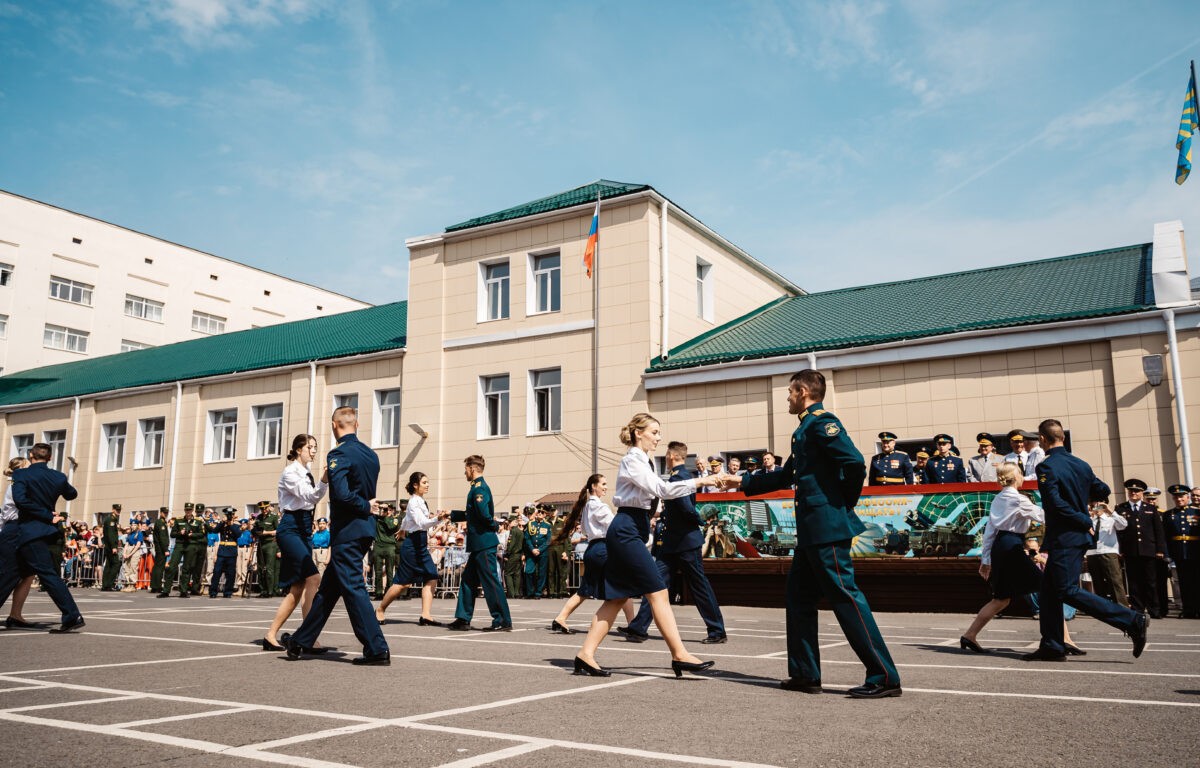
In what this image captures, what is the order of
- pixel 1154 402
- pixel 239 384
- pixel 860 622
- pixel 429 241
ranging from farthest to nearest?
pixel 239 384 < pixel 429 241 < pixel 1154 402 < pixel 860 622

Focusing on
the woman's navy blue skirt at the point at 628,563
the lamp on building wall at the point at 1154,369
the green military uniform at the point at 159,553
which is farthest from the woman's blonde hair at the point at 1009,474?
the green military uniform at the point at 159,553

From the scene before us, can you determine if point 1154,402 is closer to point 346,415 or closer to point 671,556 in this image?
point 671,556

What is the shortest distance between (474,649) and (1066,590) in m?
5.62

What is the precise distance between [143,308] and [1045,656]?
58455 mm

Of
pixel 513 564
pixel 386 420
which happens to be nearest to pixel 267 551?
pixel 513 564

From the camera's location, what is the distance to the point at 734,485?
6926mm

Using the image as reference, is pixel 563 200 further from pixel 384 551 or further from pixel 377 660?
pixel 377 660

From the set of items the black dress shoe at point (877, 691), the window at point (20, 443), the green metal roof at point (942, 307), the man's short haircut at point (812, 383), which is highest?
the green metal roof at point (942, 307)

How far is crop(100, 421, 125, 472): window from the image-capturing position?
38469 millimetres

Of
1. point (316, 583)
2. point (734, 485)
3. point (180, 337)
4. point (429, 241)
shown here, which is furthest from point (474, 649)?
point (180, 337)

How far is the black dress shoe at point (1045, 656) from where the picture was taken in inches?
328

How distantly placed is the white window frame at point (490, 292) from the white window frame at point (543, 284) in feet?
2.72

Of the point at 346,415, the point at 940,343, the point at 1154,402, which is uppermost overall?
the point at 940,343

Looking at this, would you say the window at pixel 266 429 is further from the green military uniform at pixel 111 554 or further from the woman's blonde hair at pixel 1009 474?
the woman's blonde hair at pixel 1009 474
